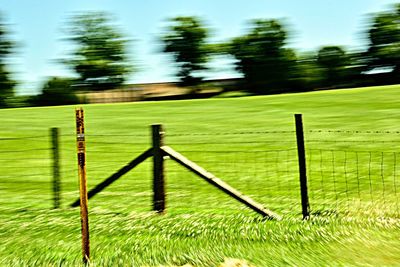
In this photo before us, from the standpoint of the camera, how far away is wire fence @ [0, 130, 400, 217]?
1301 cm

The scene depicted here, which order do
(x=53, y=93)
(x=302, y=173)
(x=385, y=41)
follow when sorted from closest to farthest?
(x=302, y=173) < (x=53, y=93) < (x=385, y=41)

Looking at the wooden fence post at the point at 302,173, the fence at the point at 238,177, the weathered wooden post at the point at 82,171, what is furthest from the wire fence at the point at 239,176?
the weathered wooden post at the point at 82,171

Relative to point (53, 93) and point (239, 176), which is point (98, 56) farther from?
point (239, 176)

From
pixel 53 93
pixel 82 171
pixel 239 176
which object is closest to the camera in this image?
pixel 82 171

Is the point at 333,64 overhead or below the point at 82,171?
overhead

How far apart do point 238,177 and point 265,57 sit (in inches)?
2565

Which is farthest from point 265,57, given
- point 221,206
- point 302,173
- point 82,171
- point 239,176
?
point 82,171

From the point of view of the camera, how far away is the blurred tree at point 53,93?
75375 millimetres

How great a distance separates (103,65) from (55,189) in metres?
71.2

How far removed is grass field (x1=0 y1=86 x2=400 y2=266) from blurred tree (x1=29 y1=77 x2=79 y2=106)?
45.6 m

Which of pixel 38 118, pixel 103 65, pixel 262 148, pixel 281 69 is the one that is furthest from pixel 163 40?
pixel 262 148

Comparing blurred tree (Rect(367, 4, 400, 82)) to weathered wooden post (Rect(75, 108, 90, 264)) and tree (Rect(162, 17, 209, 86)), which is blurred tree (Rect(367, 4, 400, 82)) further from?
weathered wooden post (Rect(75, 108, 90, 264))

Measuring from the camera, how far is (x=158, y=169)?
437 inches

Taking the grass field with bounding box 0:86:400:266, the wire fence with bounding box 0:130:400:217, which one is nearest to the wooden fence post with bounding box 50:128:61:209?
the grass field with bounding box 0:86:400:266
